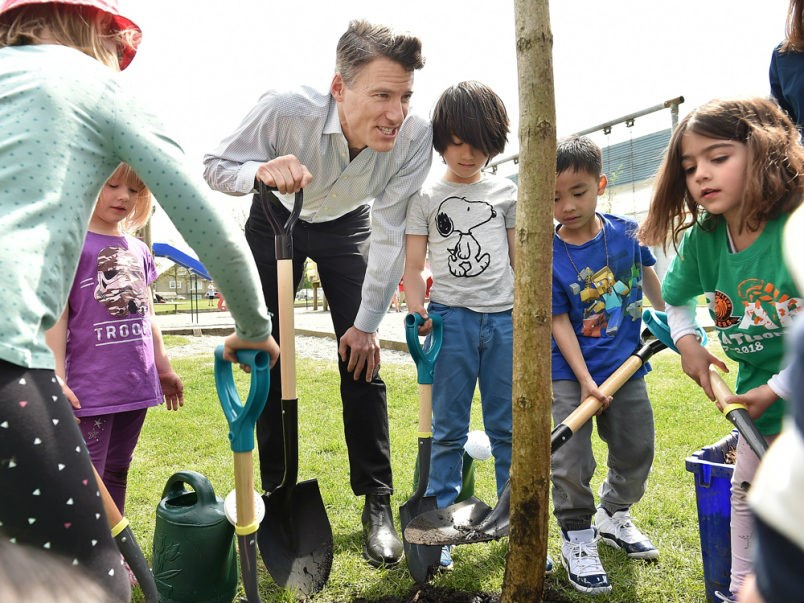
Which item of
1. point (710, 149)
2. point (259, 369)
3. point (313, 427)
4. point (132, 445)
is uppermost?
point (710, 149)

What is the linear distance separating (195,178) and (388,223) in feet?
4.82

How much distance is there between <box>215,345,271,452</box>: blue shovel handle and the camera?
164 centimetres

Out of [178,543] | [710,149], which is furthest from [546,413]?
[178,543]

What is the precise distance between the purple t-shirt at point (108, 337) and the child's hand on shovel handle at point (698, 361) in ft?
5.94

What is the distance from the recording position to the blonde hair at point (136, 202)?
95.9 inches

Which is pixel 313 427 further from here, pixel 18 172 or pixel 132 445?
pixel 18 172

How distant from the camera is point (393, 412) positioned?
5.10m

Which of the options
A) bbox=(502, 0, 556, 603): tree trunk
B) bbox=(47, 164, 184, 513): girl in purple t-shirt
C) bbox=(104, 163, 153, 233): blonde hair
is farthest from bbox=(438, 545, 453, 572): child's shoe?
bbox=(104, 163, 153, 233): blonde hair

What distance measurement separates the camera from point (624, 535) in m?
2.58

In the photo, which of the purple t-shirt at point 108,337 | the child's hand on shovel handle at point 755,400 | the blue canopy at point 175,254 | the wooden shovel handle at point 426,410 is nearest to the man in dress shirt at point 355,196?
the wooden shovel handle at point 426,410

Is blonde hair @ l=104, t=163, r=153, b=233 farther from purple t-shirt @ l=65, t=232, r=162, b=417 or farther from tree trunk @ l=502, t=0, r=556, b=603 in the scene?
tree trunk @ l=502, t=0, r=556, b=603

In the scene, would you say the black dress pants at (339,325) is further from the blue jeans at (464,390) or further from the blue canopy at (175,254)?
the blue canopy at (175,254)

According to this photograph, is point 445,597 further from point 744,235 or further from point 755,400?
point 744,235

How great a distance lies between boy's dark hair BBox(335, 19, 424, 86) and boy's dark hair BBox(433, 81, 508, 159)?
235 mm
